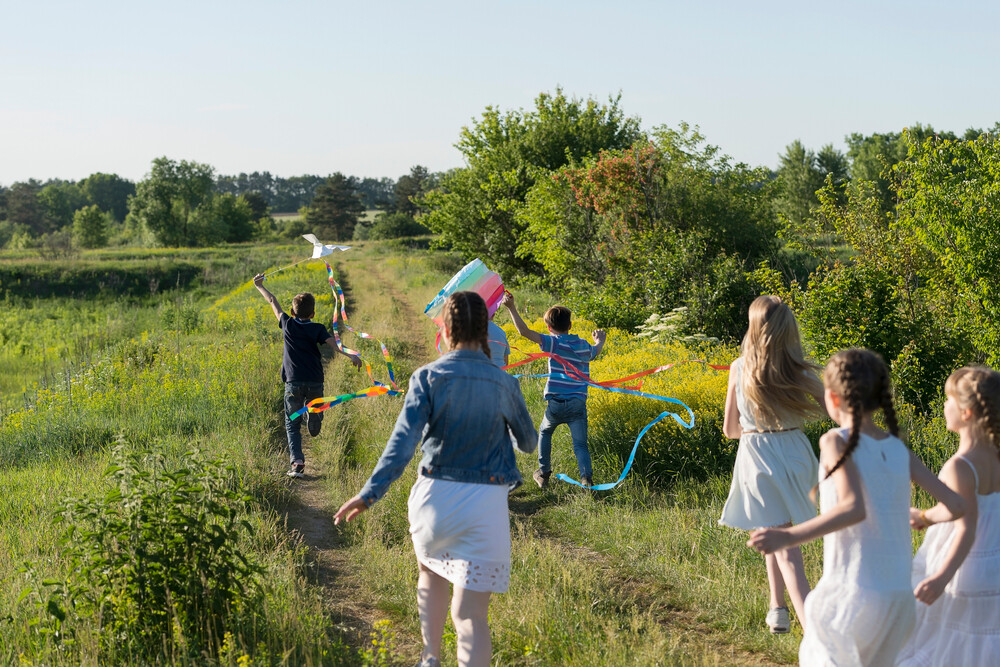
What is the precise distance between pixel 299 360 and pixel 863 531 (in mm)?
5925

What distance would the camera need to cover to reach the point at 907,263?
1016cm

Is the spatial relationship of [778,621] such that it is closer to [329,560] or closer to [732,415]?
[732,415]

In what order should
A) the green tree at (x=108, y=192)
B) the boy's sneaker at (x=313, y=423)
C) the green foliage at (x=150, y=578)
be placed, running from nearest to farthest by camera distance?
the green foliage at (x=150, y=578) < the boy's sneaker at (x=313, y=423) < the green tree at (x=108, y=192)

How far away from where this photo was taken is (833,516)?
287 centimetres

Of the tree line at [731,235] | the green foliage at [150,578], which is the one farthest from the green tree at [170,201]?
the green foliage at [150,578]

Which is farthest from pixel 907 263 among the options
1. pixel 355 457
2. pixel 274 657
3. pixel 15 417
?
pixel 15 417

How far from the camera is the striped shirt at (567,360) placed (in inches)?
271

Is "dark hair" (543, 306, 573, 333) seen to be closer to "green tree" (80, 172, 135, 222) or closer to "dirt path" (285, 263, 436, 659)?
"dirt path" (285, 263, 436, 659)

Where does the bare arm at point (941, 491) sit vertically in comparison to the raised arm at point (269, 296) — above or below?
below

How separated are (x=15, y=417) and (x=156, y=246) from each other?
70.3 metres

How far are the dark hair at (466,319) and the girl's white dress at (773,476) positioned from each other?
5.26 feet

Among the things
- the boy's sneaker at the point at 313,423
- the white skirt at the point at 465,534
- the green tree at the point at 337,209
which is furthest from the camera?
the green tree at the point at 337,209

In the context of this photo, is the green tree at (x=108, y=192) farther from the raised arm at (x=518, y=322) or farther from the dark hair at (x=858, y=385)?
the dark hair at (x=858, y=385)

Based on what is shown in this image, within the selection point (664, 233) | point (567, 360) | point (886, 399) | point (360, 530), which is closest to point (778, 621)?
point (886, 399)
